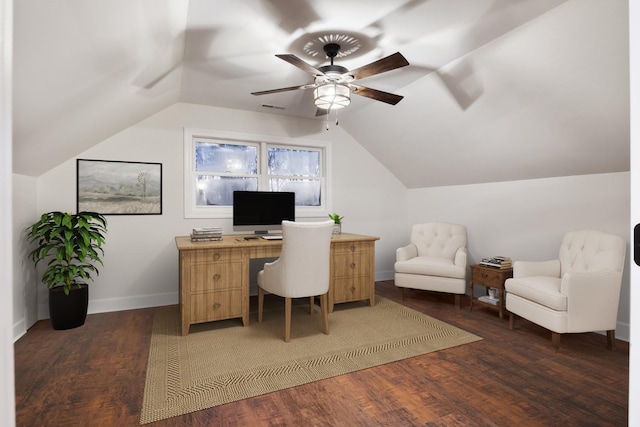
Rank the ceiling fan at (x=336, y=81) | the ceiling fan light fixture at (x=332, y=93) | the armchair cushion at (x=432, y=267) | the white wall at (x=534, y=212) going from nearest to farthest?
1. the ceiling fan at (x=336, y=81)
2. the ceiling fan light fixture at (x=332, y=93)
3. the white wall at (x=534, y=212)
4. the armchair cushion at (x=432, y=267)

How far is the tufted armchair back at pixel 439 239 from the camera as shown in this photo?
13.8ft

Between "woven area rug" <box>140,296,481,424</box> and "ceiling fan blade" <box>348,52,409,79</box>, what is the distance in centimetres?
214

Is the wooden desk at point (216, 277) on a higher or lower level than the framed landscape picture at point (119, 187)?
lower

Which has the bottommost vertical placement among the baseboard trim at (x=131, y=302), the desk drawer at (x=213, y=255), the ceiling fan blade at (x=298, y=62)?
the baseboard trim at (x=131, y=302)

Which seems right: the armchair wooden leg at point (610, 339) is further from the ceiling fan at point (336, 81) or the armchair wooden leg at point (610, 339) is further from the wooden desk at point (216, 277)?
the wooden desk at point (216, 277)

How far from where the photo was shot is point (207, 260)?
10.0 ft

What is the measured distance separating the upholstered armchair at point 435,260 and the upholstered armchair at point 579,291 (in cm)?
74

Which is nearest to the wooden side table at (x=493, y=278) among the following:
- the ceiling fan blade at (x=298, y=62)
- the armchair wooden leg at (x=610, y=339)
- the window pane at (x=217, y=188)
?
the armchair wooden leg at (x=610, y=339)

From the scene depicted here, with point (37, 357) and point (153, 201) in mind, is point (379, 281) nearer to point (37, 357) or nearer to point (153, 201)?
point (153, 201)

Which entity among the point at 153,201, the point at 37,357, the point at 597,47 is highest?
the point at 597,47

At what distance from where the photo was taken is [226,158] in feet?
14.4

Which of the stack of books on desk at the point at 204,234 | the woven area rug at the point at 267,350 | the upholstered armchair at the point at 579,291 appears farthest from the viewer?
the stack of books on desk at the point at 204,234

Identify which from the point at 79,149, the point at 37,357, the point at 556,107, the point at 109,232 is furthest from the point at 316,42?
the point at 37,357

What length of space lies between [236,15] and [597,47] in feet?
7.97
